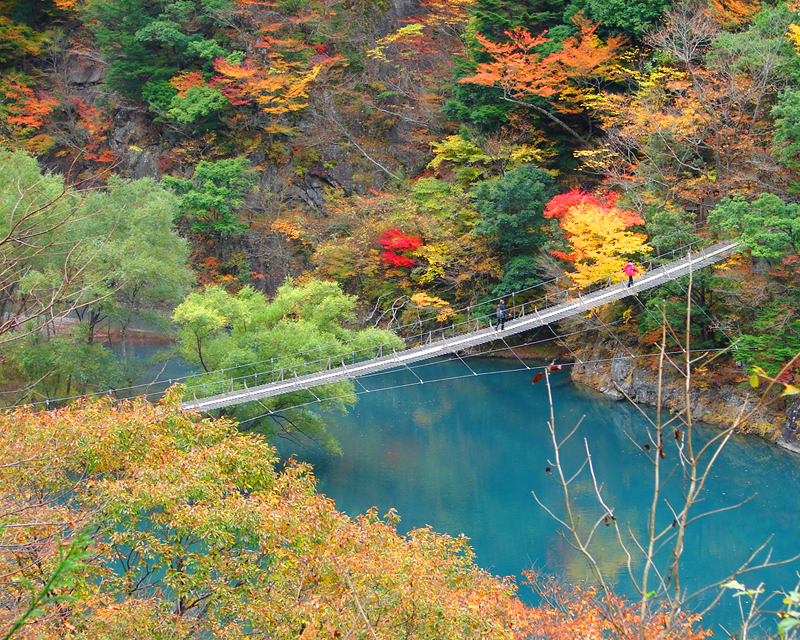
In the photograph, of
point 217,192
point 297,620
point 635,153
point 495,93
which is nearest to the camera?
point 297,620

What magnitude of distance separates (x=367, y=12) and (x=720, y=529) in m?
19.5

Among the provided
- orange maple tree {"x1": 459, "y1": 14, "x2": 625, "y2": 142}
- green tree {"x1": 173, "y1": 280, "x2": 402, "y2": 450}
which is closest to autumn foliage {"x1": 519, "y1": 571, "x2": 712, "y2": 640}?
green tree {"x1": 173, "y1": 280, "x2": 402, "y2": 450}

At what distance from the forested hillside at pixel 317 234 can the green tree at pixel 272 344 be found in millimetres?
69

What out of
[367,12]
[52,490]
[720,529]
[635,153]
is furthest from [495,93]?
[52,490]

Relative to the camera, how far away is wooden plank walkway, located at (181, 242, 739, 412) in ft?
39.6

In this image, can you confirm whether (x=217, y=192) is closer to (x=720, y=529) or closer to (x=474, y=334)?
(x=474, y=334)

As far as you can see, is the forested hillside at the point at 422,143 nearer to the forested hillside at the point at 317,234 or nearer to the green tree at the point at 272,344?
the forested hillside at the point at 317,234

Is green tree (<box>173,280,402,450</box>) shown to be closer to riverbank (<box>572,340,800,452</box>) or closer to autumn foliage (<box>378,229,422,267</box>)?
riverbank (<box>572,340,800,452</box>)

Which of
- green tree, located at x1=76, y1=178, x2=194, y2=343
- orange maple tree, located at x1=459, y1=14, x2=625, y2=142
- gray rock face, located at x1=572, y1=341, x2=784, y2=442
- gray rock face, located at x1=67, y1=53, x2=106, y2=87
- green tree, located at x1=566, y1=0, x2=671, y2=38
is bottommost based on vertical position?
gray rock face, located at x1=572, y1=341, x2=784, y2=442

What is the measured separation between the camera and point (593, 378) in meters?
17.9

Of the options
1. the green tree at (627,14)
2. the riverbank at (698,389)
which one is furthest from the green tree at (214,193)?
the green tree at (627,14)

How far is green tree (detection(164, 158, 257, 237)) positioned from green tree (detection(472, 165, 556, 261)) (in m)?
7.45

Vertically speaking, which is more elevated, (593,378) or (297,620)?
(297,620)

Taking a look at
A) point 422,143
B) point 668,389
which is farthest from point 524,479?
point 422,143
